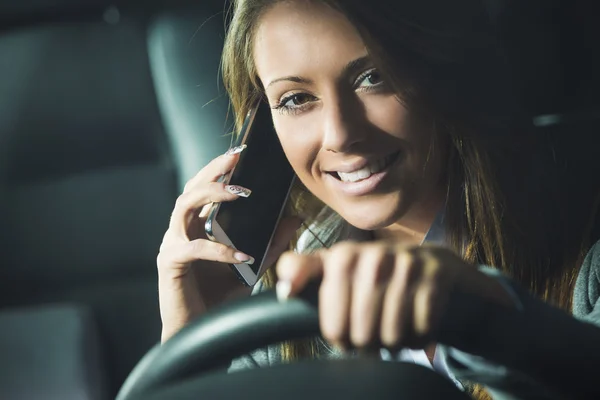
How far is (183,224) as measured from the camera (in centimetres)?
89

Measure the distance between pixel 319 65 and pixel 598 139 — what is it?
29 centimetres

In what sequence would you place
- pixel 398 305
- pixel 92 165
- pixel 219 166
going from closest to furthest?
pixel 398 305 < pixel 219 166 < pixel 92 165

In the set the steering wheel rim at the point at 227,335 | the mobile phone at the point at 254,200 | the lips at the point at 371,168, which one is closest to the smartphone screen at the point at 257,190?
the mobile phone at the point at 254,200

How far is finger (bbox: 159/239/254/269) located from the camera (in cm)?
84

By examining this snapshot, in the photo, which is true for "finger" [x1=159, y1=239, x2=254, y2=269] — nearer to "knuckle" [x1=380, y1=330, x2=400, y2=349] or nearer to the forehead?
the forehead

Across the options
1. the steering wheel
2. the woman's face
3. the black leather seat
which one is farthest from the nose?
the steering wheel

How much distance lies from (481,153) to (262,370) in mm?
450

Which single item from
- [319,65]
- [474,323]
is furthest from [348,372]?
[319,65]

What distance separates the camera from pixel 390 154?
833 mm

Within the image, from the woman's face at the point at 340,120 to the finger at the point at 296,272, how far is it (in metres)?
0.39

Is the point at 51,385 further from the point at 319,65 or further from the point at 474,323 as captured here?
the point at 474,323

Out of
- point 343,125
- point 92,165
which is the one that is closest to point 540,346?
point 343,125

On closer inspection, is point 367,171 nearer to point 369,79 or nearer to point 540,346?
point 369,79

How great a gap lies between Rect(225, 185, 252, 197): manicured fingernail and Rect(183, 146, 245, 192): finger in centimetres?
2
